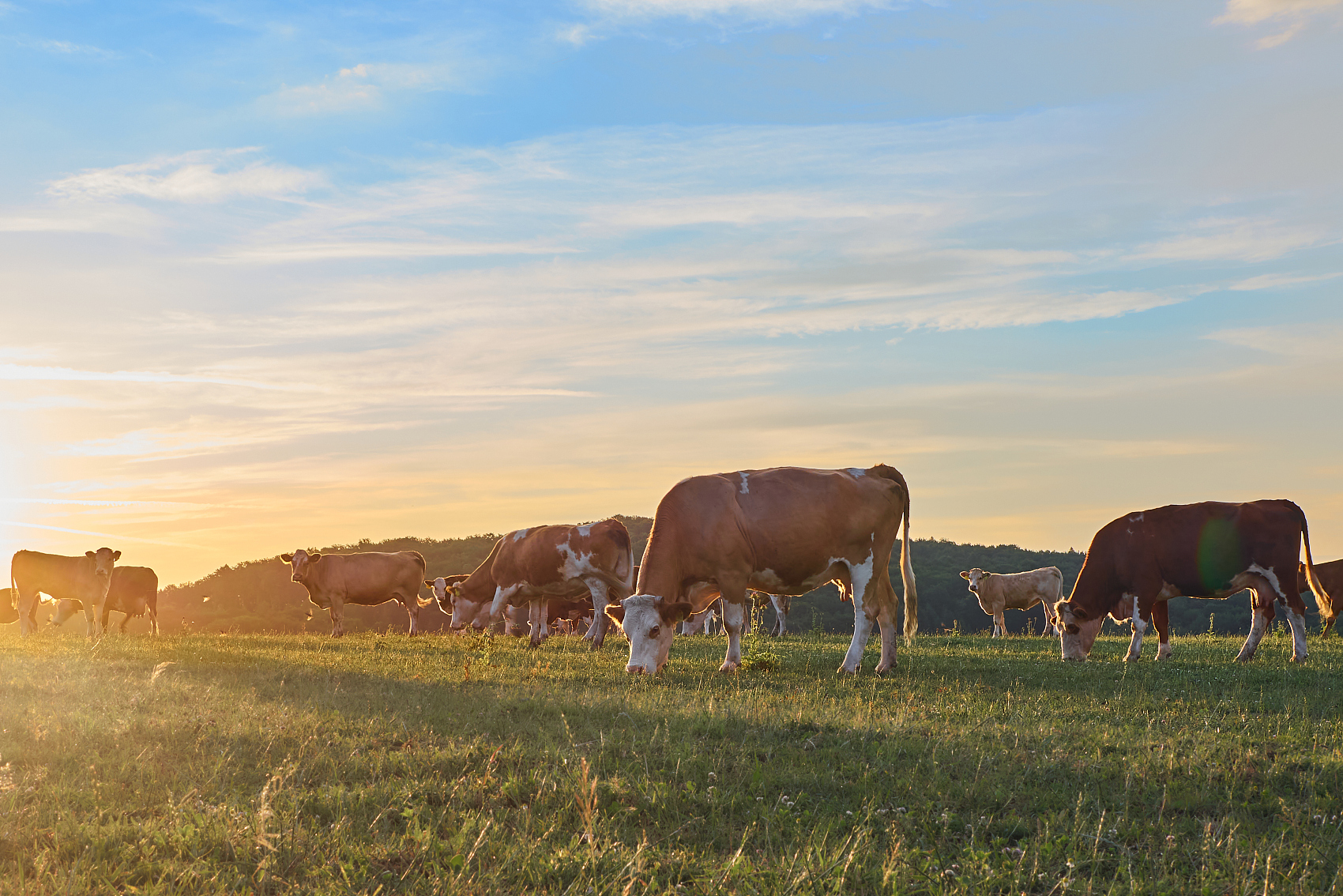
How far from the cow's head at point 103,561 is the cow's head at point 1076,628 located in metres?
24.7

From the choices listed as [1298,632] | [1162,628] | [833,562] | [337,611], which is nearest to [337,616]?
[337,611]

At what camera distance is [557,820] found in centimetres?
673

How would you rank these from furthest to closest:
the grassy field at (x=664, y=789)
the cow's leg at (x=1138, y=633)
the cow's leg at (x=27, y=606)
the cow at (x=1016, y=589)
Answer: the cow at (x=1016, y=589)
the cow's leg at (x=27, y=606)
the cow's leg at (x=1138, y=633)
the grassy field at (x=664, y=789)

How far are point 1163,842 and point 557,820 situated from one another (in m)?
3.93

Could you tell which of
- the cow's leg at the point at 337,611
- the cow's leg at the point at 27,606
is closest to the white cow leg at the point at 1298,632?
the cow's leg at the point at 337,611

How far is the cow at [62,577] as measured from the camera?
92.5ft

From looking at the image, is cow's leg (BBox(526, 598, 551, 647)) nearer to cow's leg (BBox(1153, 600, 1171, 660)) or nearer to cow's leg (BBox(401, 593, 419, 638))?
cow's leg (BBox(401, 593, 419, 638))

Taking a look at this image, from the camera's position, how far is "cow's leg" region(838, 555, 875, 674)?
1501 cm

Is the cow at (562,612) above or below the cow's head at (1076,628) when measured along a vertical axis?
below

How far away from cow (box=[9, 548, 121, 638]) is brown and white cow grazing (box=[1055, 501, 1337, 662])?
81.7 feet

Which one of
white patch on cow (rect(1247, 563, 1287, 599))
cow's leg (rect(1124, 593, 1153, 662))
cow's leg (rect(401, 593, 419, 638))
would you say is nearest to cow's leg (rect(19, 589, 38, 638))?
cow's leg (rect(401, 593, 419, 638))

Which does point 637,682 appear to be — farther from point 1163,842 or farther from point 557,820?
point 1163,842

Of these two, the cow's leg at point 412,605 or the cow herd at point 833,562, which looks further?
the cow's leg at point 412,605

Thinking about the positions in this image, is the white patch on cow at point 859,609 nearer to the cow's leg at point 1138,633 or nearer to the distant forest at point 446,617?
the cow's leg at point 1138,633
